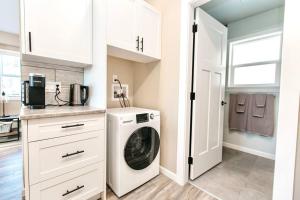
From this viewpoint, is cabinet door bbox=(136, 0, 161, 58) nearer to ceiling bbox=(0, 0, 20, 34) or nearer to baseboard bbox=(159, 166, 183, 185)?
baseboard bbox=(159, 166, 183, 185)

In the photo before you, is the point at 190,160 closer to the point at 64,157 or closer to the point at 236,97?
the point at 64,157

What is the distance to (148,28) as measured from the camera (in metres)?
1.84

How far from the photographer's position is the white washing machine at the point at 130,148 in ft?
4.87

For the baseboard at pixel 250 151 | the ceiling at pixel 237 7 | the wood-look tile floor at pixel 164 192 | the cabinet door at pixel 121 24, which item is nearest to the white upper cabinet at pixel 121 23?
the cabinet door at pixel 121 24

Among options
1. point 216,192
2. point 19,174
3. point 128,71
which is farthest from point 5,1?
point 216,192

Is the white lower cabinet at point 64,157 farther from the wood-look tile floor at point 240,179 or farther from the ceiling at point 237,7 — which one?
the ceiling at point 237,7

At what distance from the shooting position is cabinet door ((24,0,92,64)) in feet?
4.15

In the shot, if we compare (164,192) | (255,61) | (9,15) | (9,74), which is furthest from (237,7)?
(9,74)

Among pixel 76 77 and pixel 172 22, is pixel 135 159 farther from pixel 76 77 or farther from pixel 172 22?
pixel 172 22

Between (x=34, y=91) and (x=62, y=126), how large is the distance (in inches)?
18.7

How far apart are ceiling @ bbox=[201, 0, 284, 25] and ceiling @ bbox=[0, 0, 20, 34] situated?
3302 mm

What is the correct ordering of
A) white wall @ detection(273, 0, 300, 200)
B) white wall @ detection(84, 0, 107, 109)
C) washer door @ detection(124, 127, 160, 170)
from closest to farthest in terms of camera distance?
white wall @ detection(273, 0, 300, 200) → white wall @ detection(84, 0, 107, 109) → washer door @ detection(124, 127, 160, 170)

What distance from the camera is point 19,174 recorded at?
6.22 feet

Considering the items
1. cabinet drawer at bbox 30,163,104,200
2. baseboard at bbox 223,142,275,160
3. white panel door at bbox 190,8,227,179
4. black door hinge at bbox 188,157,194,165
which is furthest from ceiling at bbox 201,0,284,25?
cabinet drawer at bbox 30,163,104,200
